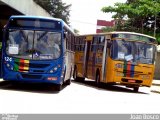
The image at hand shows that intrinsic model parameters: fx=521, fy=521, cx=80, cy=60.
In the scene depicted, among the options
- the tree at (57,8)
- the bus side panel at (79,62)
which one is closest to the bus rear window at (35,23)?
the bus side panel at (79,62)

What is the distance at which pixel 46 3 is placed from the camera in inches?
3359

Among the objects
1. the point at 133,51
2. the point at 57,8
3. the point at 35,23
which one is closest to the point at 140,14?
the point at 133,51

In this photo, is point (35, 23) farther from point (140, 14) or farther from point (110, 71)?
point (140, 14)

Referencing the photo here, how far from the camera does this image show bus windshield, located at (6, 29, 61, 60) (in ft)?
61.0

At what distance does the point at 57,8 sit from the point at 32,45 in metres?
67.9

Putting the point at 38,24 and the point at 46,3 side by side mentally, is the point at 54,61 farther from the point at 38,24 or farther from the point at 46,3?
the point at 46,3

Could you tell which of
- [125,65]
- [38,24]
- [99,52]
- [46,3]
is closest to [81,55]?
[99,52]

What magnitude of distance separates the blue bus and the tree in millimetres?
66027

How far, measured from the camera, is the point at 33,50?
1862 cm

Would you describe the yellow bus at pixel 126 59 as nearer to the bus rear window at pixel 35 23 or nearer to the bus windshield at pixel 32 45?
the bus rear window at pixel 35 23

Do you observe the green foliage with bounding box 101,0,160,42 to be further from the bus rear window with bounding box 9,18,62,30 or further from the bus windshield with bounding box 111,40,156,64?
the bus rear window with bounding box 9,18,62,30

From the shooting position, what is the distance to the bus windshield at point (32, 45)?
1858 cm

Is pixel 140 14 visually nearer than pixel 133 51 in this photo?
No

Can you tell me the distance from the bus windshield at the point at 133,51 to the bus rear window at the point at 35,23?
5336mm
